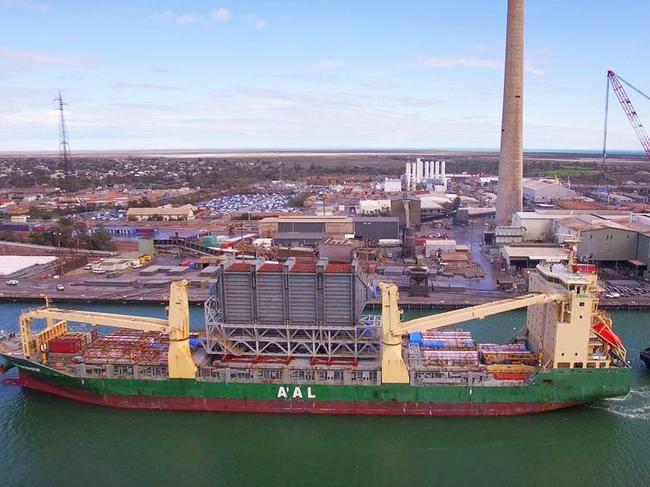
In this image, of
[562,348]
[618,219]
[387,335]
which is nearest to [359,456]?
[387,335]

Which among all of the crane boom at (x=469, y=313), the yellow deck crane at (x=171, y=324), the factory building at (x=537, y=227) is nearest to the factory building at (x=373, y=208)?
the factory building at (x=537, y=227)

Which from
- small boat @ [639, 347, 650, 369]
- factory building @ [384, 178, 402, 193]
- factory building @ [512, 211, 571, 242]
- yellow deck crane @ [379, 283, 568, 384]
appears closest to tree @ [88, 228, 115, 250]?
yellow deck crane @ [379, 283, 568, 384]

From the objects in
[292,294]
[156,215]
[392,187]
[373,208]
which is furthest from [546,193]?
[292,294]

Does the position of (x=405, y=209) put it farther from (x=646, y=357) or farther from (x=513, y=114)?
(x=646, y=357)

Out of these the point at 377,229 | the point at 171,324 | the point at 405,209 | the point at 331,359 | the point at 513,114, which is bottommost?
the point at 331,359

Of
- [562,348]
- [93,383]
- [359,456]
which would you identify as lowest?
[359,456]

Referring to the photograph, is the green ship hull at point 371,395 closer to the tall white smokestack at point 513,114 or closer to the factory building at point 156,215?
the tall white smokestack at point 513,114

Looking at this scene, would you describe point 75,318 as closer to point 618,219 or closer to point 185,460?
point 185,460
